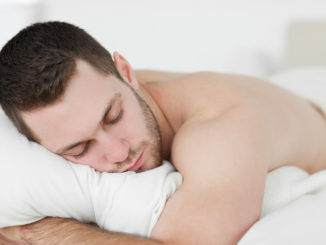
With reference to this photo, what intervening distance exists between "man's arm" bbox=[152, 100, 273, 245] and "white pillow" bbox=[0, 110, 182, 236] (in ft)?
0.15

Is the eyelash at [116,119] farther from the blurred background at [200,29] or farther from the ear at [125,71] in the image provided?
the blurred background at [200,29]

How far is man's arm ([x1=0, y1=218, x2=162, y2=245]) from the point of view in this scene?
89 cm

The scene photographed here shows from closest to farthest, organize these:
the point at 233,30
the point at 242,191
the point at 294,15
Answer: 1. the point at 242,191
2. the point at 294,15
3. the point at 233,30

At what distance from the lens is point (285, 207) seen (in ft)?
3.14

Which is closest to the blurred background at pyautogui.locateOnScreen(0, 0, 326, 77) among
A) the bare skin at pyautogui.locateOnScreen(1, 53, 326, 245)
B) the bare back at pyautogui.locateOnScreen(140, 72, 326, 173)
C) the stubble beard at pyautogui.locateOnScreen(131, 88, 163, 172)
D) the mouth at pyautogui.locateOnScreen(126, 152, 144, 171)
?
the bare back at pyautogui.locateOnScreen(140, 72, 326, 173)

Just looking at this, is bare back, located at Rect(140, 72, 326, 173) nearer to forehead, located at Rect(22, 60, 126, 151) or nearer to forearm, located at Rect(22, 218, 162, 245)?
forehead, located at Rect(22, 60, 126, 151)

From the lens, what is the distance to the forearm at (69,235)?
2.91ft

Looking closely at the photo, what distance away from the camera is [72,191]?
37.8 inches

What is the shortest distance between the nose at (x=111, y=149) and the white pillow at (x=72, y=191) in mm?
38

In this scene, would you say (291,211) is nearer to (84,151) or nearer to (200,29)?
(84,151)

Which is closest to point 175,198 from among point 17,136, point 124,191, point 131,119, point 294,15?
point 124,191

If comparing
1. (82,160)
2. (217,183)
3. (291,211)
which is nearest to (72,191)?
(82,160)

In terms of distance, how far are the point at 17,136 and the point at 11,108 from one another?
66mm

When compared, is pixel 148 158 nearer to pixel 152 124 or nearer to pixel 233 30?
pixel 152 124
